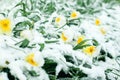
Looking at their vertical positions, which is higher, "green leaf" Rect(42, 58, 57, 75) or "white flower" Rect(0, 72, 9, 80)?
"white flower" Rect(0, 72, 9, 80)

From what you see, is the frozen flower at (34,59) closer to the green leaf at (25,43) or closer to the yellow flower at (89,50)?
the green leaf at (25,43)

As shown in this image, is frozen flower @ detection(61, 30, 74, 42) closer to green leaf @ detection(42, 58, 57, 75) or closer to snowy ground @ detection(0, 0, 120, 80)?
snowy ground @ detection(0, 0, 120, 80)

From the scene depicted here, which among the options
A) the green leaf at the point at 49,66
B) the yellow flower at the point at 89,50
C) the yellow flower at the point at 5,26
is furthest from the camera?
the yellow flower at the point at 89,50

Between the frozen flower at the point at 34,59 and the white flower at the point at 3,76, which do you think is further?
the frozen flower at the point at 34,59

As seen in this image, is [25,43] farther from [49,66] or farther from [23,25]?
[23,25]

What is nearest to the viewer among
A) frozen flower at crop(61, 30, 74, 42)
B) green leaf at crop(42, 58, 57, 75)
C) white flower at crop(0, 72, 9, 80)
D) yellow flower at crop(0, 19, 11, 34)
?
white flower at crop(0, 72, 9, 80)

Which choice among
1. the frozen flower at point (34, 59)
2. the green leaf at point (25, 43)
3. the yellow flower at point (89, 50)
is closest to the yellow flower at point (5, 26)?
the green leaf at point (25, 43)

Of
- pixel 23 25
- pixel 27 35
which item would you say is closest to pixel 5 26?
pixel 27 35

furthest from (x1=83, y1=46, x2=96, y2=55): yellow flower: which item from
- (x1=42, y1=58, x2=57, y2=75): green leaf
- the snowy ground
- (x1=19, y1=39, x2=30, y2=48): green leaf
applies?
(x1=19, y1=39, x2=30, y2=48): green leaf

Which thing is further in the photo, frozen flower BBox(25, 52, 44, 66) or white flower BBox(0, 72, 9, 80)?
frozen flower BBox(25, 52, 44, 66)
